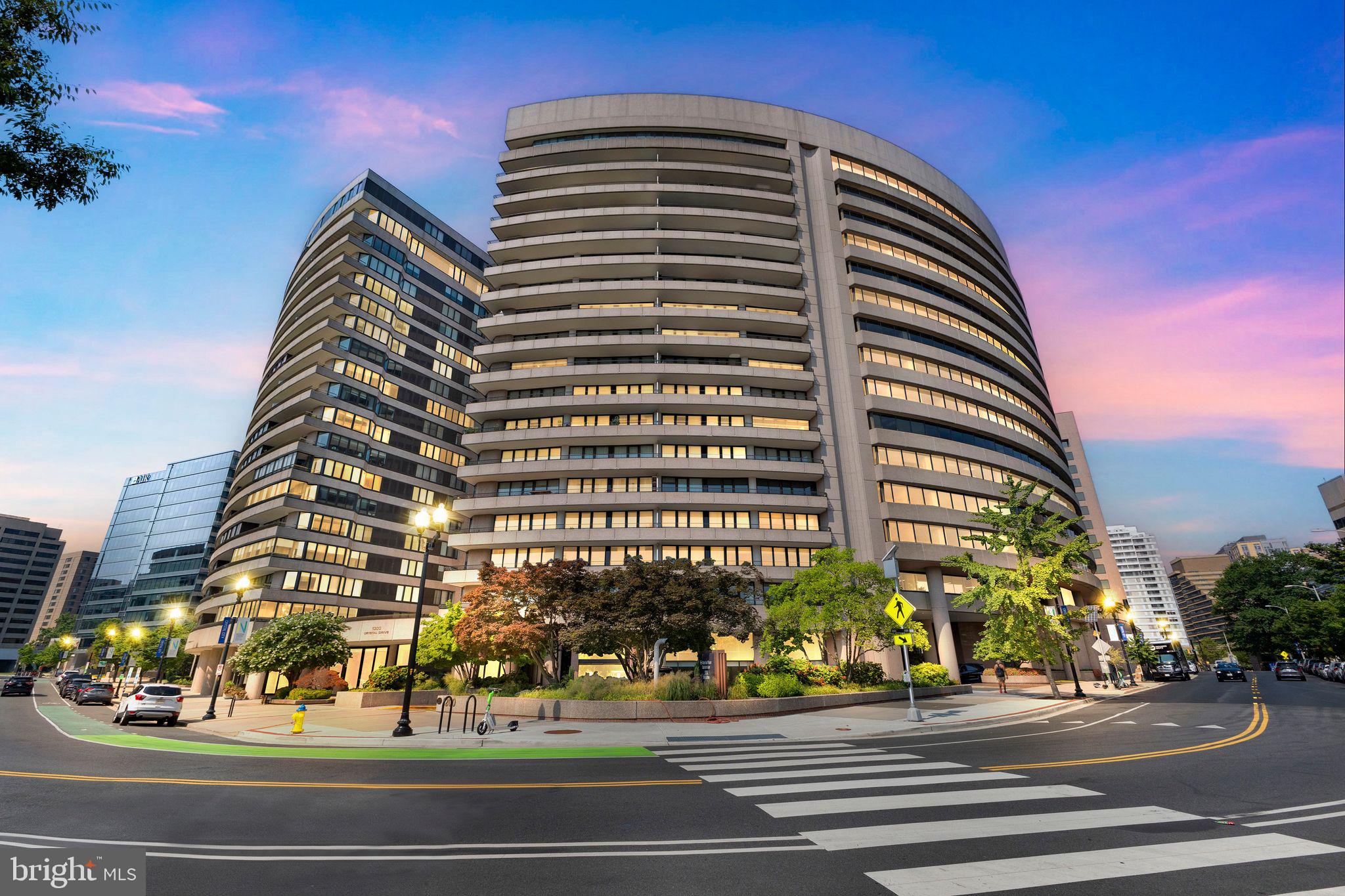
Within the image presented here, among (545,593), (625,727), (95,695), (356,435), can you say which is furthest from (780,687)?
(356,435)

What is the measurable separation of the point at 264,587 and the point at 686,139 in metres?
55.6

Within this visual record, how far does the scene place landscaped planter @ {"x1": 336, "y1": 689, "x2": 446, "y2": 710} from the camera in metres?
31.1

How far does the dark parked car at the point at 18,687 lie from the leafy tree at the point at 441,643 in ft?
118

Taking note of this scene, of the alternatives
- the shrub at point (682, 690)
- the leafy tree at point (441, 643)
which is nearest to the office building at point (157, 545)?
the leafy tree at point (441, 643)

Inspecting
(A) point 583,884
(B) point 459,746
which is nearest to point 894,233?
(B) point 459,746

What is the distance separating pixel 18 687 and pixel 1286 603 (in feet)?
438

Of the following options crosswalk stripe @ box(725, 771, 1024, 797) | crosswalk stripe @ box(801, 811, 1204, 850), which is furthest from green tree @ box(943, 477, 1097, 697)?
Result: crosswalk stripe @ box(801, 811, 1204, 850)

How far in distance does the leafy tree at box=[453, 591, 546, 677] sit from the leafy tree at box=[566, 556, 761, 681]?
8.93 ft

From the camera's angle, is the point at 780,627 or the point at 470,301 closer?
the point at 780,627

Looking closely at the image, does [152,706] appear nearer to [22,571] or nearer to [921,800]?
[921,800]

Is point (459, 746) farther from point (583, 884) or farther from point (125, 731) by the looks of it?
point (125, 731)

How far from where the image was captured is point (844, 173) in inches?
2186

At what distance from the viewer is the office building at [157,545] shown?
10900 cm

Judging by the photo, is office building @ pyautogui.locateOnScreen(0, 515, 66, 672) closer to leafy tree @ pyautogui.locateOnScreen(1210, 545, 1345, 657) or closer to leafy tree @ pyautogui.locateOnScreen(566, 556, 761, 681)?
leafy tree @ pyautogui.locateOnScreen(566, 556, 761, 681)
